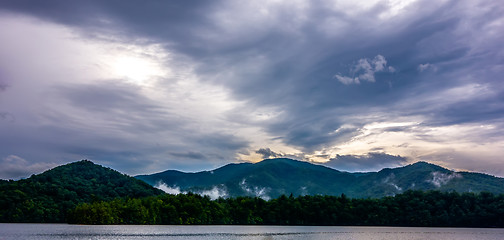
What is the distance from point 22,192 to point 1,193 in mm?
9356

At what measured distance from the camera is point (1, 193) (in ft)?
→ 615

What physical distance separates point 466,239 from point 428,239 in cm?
1281

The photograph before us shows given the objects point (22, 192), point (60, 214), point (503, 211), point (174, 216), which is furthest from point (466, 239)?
point (22, 192)

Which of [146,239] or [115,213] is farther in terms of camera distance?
[115,213]

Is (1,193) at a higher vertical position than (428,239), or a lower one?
higher

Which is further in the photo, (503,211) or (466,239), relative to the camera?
(503,211)

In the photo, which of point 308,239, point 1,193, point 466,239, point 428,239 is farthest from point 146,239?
point 1,193

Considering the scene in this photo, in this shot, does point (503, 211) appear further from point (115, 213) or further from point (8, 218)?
point (8, 218)

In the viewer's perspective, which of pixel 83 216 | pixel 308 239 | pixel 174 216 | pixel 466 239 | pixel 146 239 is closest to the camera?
pixel 146 239

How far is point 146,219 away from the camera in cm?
19125

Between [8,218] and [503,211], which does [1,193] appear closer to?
[8,218]

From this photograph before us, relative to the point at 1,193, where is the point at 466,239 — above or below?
below

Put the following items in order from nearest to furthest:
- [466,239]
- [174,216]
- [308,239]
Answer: [308,239] → [466,239] → [174,216]

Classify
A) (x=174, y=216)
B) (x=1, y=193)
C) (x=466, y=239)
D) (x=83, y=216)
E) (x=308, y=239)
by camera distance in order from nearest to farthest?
(x=308, y=239) → (x=466, y=239) → (x=83, y=216) → (x=1, y=193) → (x=174, y=216)
